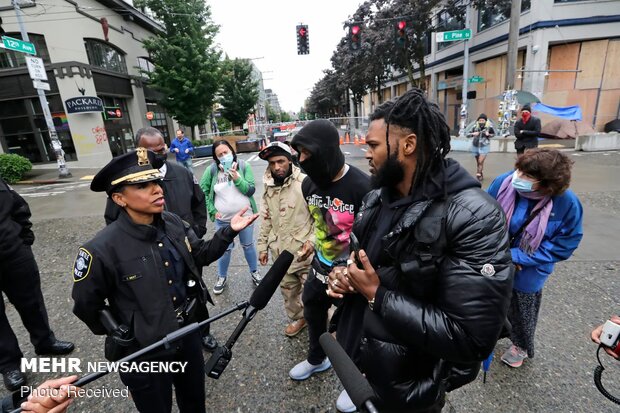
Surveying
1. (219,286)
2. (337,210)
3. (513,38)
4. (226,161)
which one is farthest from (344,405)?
(513,38)

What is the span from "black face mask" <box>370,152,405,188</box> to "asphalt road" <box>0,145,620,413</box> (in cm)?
193

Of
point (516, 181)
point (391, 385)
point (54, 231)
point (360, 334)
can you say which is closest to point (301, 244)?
point (360, 334)

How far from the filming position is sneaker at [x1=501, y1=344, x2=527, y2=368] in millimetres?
2680

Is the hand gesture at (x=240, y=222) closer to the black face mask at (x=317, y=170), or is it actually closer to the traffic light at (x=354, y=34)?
the black face mask at (x=317, y=170)

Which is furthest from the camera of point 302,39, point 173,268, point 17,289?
point 302,39

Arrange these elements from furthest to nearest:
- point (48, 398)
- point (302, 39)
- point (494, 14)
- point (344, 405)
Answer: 1. point (494, 14)
2. point (302, 39)
3. point (344, 405)
4. point (48, 398)

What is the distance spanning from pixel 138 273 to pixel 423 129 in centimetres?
177

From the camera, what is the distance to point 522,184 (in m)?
2.39

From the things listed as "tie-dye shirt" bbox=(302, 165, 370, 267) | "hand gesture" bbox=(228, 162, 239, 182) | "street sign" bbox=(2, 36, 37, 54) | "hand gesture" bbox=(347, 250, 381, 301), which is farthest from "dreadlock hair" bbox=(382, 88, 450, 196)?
"street sign" bbox=(2, 36, 37, 54)

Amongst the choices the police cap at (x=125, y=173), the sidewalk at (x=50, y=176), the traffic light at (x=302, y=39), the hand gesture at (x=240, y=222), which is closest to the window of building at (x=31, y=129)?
the sidewalk at (x=50, y=176)

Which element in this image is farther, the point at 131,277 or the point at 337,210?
the point at 337,210

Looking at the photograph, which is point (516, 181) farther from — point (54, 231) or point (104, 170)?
point (54, 231)

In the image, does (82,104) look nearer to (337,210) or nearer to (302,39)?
(302,39)

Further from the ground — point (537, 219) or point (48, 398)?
point (537, 219)
